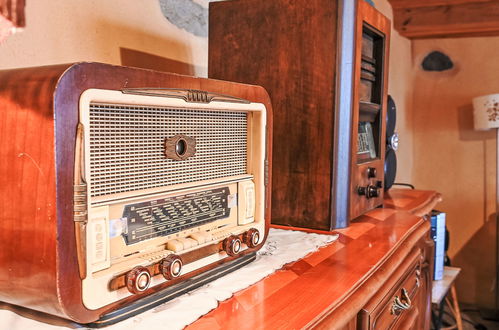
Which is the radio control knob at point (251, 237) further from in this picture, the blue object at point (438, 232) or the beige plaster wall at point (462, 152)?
the beige plaster wall at point (462, 152)

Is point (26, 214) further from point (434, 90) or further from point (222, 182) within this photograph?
point (434, 90)

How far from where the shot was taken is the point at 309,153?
1307 mm

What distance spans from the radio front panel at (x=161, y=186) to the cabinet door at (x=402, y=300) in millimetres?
259

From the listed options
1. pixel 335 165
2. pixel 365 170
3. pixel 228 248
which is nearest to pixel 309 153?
pixel 335 165

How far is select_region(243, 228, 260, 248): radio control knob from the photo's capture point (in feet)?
3.13

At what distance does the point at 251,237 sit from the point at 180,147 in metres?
0.25

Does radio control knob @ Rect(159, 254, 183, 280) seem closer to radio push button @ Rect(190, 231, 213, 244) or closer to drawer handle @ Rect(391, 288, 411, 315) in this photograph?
radio push button @ Rect(190, 231, 213, 244)

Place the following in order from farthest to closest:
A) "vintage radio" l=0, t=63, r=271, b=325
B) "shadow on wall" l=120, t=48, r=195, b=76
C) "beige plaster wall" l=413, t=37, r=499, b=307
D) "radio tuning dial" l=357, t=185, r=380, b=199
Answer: "beige plaster wall" l=413, t=37, r=499, b=307 < "radio tuning dial" l=357, t=185, r=380, b=199 < "shadow on wall" l=120, t=48, r=195, b=76 < "vintage radio" l=0, t=63, r=271, b=325

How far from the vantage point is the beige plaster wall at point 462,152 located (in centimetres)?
401

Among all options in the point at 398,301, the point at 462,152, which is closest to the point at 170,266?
the point at 398,301

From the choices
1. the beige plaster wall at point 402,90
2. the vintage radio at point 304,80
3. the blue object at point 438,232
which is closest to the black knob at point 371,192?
the vintage radio at point 304,80

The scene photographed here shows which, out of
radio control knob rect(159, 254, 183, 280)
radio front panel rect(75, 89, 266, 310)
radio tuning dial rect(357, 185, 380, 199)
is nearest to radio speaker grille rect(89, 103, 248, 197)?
radio front panel rect(75, 89, 266, 310)

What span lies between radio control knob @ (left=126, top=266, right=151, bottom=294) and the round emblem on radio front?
0.61ft

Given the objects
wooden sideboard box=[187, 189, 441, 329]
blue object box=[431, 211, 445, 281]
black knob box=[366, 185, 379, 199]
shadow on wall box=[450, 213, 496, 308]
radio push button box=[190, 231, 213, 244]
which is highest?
black knob box=[366, 185, 379, 199]
